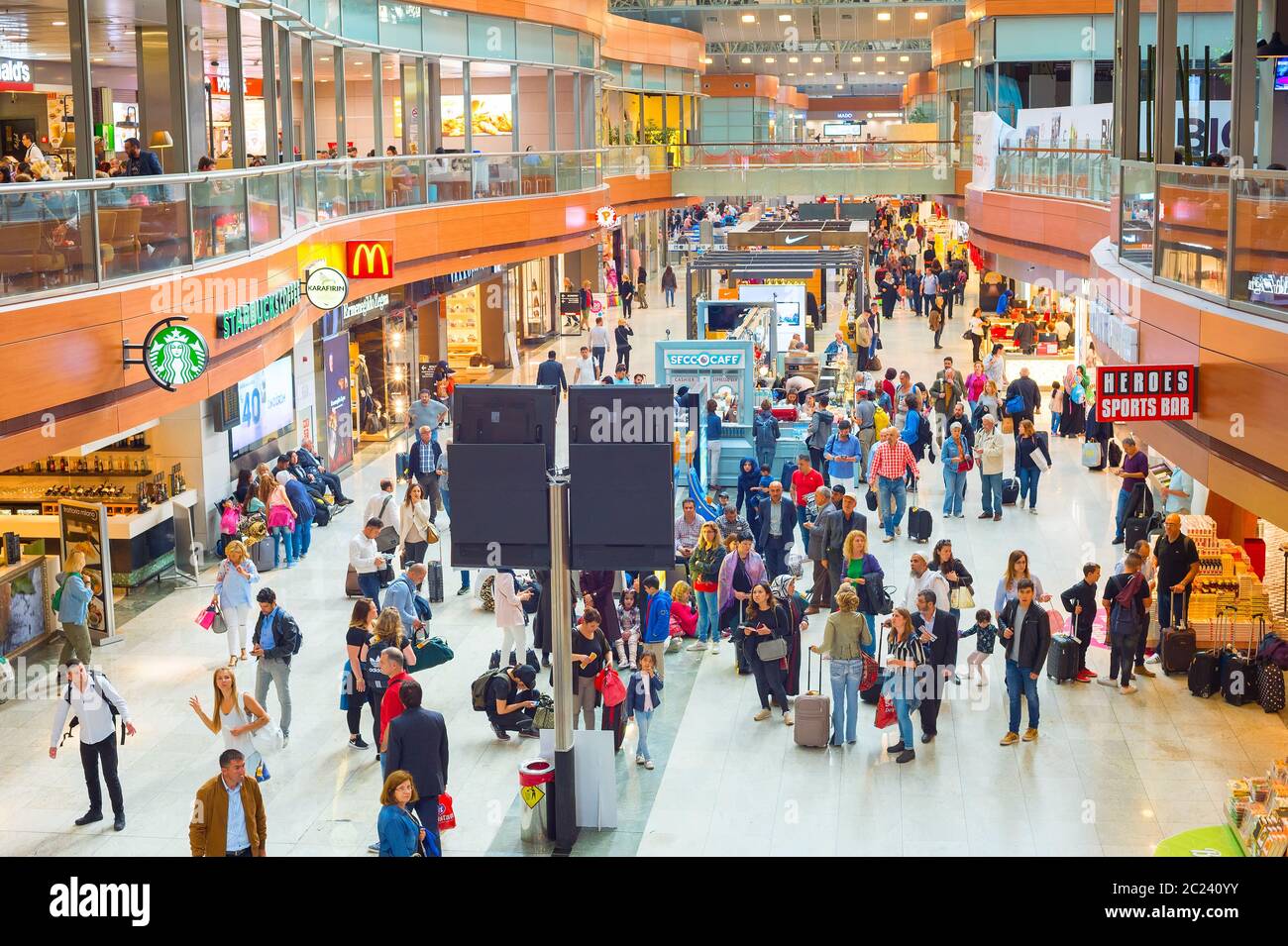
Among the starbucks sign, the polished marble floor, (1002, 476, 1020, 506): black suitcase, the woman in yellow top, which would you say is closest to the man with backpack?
the polished marble floor

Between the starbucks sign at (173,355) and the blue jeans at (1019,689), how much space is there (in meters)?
7.87

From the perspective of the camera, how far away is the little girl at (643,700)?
1313 cm

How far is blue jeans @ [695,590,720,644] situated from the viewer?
16359 mm

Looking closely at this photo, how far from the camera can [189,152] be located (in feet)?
56.9

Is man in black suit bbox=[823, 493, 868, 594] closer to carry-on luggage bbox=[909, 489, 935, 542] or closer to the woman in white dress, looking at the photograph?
carry-on luggage bbox=[909, 489, 935, 542]

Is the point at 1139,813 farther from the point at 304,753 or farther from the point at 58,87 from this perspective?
the point at 58,87

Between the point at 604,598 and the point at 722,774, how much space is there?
246 centimetres

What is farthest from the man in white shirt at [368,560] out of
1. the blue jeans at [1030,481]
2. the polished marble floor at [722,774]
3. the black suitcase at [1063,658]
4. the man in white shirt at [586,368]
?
the man in white shirt at [586,368]

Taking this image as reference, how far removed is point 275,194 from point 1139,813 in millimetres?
12091

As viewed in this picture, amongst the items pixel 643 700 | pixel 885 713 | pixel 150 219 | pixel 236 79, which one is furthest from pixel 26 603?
pixel 885 713

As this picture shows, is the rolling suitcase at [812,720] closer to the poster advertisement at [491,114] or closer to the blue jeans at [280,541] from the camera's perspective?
the blue jeans at [280,541]

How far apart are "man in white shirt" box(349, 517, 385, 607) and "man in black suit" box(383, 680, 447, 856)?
19.2 feet

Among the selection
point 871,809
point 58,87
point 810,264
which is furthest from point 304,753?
point 810,264
